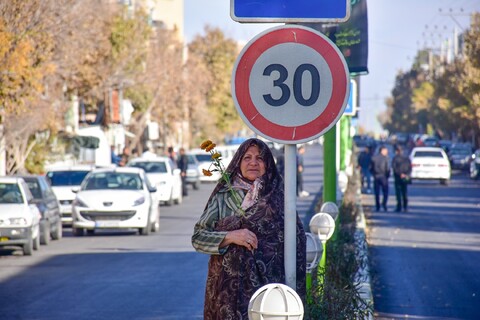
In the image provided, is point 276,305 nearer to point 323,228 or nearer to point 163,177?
point 323,228

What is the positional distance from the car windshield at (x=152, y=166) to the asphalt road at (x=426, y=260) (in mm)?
7459

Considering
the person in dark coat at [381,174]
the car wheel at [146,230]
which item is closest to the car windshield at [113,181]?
the car wheel at [146,230]

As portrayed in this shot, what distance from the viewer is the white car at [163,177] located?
37.9 metres

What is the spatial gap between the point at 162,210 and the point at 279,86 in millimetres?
30973

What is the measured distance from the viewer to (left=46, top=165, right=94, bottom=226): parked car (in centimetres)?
3012

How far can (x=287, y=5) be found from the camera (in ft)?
17.8

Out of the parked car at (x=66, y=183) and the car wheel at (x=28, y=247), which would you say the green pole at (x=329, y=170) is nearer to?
the car wheel at (x=28, y=247)

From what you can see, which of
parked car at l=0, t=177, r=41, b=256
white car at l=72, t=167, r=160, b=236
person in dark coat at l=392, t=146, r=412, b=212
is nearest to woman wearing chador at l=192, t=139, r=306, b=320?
parked car at l=0, t=177, r=41, b=256

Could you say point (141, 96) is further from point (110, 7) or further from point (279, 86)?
point (279, 86)

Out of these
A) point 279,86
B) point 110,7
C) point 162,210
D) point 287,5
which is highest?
point 110,7

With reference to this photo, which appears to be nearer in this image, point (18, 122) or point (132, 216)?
point (132, 216)

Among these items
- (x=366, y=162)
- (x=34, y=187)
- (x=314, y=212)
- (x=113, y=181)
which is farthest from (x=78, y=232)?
(x=366, y=162)

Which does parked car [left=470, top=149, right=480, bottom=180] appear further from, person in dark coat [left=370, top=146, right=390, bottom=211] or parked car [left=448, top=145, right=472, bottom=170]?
person in dark coat [left=370, top=146, right=390, bottom=211]

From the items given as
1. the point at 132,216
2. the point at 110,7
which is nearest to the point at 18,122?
the point at 132,216
